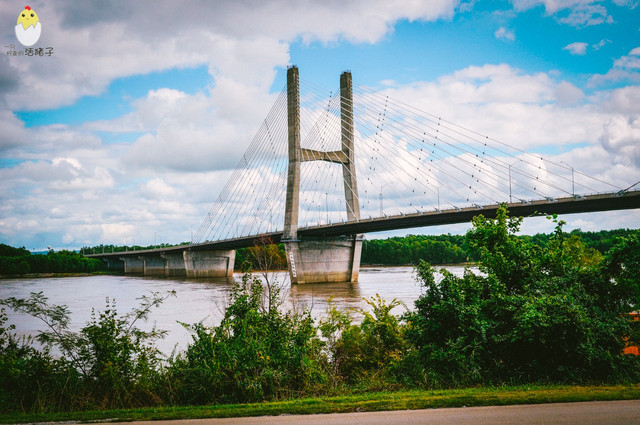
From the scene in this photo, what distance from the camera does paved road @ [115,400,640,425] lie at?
267 inches

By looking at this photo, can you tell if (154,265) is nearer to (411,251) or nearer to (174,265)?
(174,265)

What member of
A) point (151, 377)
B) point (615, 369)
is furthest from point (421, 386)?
point (151, 377)

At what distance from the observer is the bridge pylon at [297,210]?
54062mm


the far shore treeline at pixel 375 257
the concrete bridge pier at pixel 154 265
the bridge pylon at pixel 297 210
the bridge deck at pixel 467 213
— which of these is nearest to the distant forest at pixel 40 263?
the far shore treeline at pixel 375 257

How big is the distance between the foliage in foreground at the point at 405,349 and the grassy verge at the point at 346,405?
0.74 m

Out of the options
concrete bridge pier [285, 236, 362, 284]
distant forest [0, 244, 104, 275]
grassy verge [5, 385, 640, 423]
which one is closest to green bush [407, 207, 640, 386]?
grassy verge [5, 385, 640, 423]

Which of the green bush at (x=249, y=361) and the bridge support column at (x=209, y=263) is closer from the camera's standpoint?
the green bush at (x=249, y=361)

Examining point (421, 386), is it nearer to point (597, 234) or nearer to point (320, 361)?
point (320, 361)

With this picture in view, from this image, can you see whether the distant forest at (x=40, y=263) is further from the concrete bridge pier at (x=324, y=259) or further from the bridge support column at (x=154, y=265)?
the concrete bridge pier at (x=324, y=259)

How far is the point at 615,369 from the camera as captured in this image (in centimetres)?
899

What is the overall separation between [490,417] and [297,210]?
4805 cm

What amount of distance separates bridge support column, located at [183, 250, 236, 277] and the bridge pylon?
32.8 m

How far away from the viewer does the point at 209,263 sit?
287 ft

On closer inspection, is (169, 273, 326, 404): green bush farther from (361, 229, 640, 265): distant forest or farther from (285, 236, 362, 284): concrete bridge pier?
(361, 229, 640, 265): distant forest
